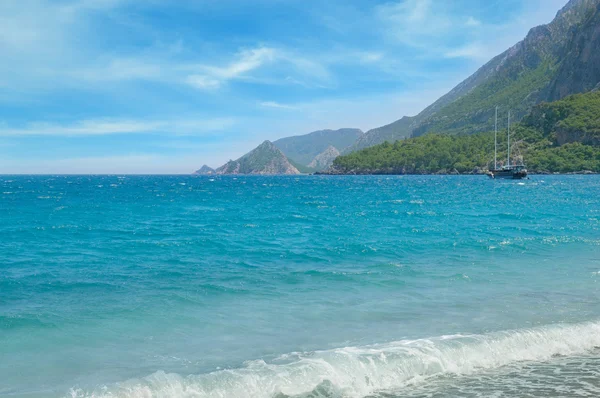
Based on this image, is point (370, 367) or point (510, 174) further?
point (510, 174)

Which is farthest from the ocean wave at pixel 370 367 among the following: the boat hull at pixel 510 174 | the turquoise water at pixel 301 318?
the boat hull at pixel 510 174

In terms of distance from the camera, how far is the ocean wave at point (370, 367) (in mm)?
8609

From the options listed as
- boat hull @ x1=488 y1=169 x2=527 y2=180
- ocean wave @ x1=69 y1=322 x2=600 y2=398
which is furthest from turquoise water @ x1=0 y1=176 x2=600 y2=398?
boat hull @ x1=488 y1=169 x2=527 y2=180

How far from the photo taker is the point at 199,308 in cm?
1401

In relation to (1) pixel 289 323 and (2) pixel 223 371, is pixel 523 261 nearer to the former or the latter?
(1) pixel 289 323

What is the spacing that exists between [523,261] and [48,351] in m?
18.6

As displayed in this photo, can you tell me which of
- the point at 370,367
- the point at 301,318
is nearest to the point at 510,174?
the point at 301,318

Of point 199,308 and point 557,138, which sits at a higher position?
point 557,138

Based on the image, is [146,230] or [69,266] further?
[146,230]

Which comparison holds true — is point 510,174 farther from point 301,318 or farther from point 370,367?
point 370,367

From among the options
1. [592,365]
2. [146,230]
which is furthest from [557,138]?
[592,365]

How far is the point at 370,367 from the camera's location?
373 inches

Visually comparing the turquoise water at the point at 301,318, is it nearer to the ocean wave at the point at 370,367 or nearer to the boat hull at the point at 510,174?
the ocean wave at the point at 370,367

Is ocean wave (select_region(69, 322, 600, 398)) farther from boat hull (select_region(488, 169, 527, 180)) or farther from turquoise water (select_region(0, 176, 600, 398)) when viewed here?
boat hull (select_region(488, 169, 527, 180))
